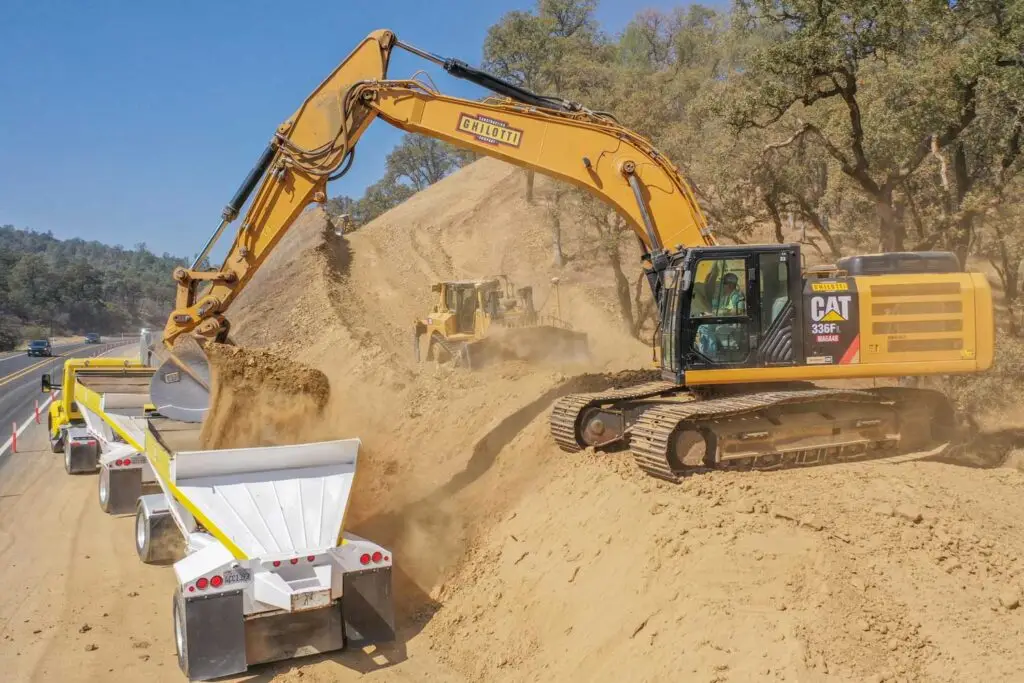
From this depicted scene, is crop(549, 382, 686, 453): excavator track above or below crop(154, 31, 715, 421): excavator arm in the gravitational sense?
below

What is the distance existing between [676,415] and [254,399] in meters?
5.22

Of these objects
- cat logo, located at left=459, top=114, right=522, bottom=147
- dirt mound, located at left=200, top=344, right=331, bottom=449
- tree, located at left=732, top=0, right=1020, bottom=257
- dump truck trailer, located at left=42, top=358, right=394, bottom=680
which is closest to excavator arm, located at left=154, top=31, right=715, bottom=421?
cat logo, located at left=459, top=114, right=522, bottom=147

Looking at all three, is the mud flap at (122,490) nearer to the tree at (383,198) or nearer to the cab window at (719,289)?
the cab window at (719,289)

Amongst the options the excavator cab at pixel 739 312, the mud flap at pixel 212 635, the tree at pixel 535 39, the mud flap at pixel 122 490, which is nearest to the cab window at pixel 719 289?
the excavator cab at pixel 739 312

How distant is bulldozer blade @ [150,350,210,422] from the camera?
1151cm

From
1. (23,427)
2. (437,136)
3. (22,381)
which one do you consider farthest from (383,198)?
(437,136)

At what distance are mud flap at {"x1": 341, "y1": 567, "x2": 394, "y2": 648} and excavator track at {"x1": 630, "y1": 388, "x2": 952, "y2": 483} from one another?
2898 mm

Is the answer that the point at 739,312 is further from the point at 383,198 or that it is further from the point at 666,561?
the point at 383,198

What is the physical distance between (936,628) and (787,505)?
164cm

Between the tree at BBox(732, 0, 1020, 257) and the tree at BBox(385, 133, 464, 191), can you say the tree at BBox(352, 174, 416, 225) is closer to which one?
the tree at BBox(385, 133, 464, 191)

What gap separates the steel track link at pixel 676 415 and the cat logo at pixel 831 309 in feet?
2.66

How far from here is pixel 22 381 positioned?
38.2 metres

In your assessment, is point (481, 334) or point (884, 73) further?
point (481, 334)

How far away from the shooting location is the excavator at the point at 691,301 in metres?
9.06
